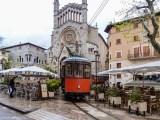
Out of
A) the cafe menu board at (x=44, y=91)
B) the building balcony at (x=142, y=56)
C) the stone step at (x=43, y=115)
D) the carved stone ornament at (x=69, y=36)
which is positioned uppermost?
the carved stone ornament at (x=69, y=36)

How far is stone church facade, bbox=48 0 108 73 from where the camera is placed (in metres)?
71.5

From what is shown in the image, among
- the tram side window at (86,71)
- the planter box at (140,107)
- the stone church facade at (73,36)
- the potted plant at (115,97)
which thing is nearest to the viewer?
the planter box at (140,107)

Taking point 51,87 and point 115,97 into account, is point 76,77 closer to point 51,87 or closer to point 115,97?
point 51,87

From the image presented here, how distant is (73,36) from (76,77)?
171 ft

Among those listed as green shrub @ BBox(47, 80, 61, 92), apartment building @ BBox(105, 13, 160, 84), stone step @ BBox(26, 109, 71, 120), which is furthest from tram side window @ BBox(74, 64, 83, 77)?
apartment building @ BBox(105, 13, 160, 84)

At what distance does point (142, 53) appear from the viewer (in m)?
52.4

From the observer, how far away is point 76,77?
72.5 ft

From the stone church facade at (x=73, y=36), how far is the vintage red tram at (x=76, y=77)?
157 feet

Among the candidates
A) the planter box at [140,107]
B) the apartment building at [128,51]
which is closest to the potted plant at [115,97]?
the planter box at [140,107]

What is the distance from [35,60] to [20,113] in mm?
72441

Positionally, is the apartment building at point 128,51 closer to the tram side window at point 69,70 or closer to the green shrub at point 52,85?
the green shrub at point 52,85

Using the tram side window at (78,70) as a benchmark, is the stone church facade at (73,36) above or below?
above

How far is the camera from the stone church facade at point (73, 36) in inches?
2815

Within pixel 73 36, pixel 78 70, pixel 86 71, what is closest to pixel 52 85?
pixel 78 70
